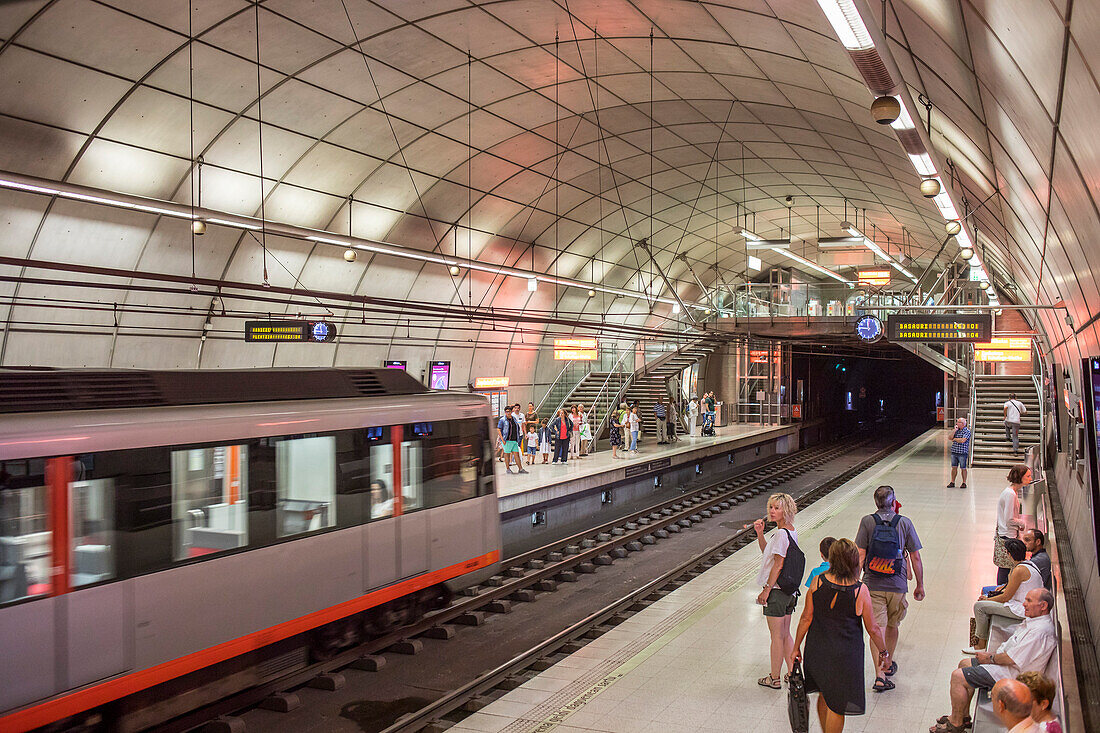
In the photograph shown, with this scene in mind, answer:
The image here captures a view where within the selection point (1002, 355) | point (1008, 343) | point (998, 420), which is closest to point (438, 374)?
point (998, 420)

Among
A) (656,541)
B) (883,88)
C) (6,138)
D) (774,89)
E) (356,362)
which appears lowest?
(656,541)

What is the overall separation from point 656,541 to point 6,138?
14042 mm

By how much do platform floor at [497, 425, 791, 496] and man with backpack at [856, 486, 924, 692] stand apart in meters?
8.31

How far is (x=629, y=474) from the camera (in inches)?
904

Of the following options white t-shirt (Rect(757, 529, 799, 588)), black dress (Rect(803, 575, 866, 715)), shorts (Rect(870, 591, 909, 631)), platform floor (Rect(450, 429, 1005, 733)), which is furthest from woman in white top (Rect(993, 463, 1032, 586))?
black dress (Rect(803, 575, 866, 715))

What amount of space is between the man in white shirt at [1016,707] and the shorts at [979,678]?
1537 mm

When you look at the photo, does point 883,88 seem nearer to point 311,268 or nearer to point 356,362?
point 311,268

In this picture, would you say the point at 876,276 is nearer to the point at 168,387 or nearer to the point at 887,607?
the point at 887,607

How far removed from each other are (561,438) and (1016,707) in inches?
728

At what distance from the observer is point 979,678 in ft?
19.9

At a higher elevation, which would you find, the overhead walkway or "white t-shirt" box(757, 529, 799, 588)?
"white t-shirt" box(757, 529, 799, 588)

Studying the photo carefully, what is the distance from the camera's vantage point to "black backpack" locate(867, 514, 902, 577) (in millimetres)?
7469

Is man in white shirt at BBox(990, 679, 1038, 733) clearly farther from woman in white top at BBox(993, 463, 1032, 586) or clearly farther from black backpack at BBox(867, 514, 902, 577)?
woman in white top at BBox(993, 463, 1032, 586)

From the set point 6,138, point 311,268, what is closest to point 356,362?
point 311,268
